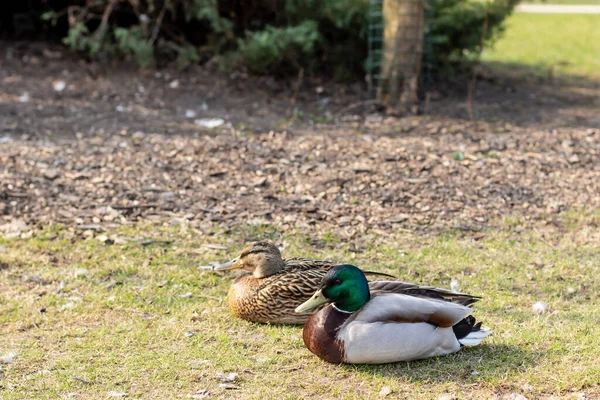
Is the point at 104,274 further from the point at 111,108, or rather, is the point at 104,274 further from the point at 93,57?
the point at 93,57

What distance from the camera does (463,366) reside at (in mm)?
4133

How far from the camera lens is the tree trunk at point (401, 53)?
919 cm

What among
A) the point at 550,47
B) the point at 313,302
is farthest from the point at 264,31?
the point at 550,47

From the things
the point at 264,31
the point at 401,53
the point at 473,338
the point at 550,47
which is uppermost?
the point at 264,31

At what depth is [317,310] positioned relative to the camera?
4324mm

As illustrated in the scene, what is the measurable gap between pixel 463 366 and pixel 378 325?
1.60ft

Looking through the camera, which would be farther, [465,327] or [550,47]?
[550,47]

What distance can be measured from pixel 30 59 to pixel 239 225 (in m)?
6.26

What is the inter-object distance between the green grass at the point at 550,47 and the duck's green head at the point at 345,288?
306 inches

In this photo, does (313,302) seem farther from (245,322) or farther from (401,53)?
(401,53)

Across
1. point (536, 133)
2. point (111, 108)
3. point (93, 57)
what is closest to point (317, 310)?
point (536, 133)

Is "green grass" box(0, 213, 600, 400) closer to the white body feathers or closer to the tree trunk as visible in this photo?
the white body feathers

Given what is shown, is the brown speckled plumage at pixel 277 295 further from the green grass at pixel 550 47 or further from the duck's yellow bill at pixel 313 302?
the green grass at pixel 550 47

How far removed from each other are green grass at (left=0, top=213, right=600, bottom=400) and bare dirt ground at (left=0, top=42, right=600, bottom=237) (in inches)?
15.3
